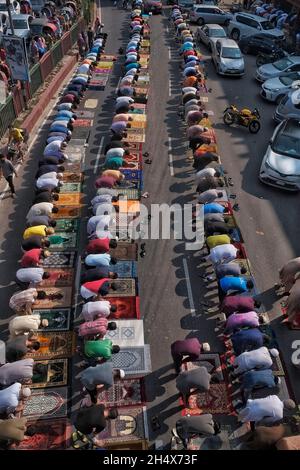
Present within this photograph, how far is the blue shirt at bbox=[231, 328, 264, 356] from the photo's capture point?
11.5 metres

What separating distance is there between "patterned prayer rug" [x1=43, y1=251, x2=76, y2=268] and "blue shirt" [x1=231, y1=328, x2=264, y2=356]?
6640mm

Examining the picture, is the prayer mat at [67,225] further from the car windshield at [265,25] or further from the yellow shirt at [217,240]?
the car windshield at [265,25]

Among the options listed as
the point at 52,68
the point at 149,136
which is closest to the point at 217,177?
the point at 149,136

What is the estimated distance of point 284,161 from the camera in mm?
19188

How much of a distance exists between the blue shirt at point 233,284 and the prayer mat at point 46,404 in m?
5.49

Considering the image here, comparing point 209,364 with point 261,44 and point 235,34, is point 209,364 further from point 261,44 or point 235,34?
point 235,34

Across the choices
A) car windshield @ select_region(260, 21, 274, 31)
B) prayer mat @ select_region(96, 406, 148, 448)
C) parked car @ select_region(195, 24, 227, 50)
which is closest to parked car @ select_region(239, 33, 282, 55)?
parked car @ select_region(195, 24, 227, 50)

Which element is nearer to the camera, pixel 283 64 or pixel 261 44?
pixel 283 64

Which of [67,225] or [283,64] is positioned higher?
[283,64]

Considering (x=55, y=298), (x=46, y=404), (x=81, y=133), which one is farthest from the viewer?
(x=81, y=133)

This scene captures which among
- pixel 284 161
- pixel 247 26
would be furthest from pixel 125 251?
pixel 247 26

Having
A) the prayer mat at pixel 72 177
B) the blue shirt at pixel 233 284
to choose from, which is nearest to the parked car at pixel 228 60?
the prayer mat at pixel 72 177

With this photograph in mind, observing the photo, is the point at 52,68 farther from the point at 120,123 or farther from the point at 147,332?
the point at 147,332

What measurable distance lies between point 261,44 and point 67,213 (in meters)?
26.0
